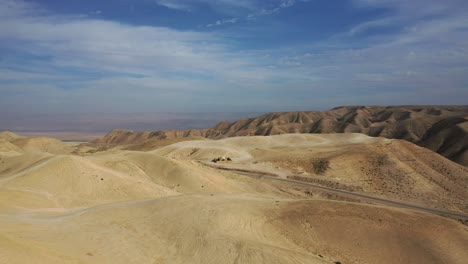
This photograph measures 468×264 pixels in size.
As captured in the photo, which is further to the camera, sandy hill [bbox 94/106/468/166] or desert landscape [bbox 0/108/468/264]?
sandy hill [bbox 94/106/468/166]

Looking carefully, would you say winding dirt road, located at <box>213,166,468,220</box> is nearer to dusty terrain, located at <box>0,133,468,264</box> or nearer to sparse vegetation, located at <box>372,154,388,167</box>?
dusty terrain, located at <box>0,133,468,264</box>

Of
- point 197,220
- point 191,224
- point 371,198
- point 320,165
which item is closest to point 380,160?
point 320,165

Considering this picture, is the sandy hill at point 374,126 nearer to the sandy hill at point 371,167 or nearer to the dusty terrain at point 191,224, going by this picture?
the sandy hill at point 371,167

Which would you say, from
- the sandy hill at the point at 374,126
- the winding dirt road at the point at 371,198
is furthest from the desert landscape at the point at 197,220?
the sandy hill at the point at 374,126

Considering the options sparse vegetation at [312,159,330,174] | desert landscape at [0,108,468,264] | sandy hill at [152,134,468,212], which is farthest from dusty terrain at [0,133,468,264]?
sparse vegetation at [312,159,330,174]

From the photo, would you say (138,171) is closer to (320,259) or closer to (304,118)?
(320,259)

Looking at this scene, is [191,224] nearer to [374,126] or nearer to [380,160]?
[380,160]

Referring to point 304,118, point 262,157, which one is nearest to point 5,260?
point 262,157
